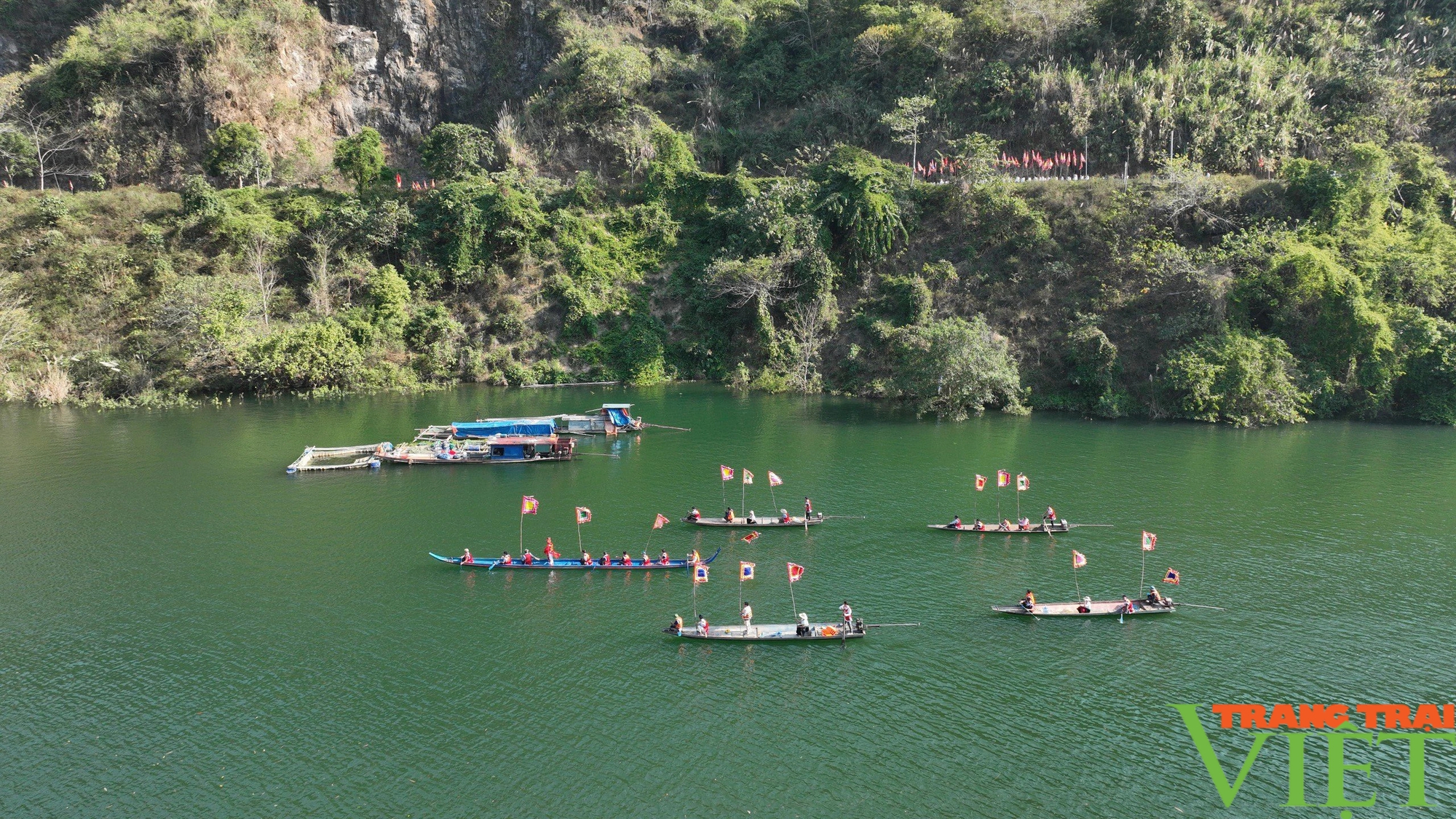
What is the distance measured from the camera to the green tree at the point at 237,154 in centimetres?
8506

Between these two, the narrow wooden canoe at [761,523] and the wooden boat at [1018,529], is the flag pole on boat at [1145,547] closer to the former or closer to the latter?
the wooden boat at [1018,529]

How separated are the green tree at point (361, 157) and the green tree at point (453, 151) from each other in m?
5.13

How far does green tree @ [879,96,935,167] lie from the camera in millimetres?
84062

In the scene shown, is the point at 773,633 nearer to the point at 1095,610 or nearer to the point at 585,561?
the point at 585,561

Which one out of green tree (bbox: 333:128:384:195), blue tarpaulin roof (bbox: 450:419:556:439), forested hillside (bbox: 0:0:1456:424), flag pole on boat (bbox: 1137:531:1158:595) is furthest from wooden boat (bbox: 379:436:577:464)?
green tree (bbox: 333:128:384:195)

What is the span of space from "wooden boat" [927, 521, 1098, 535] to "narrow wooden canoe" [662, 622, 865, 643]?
479 inches

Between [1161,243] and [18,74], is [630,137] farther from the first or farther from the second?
[18,74]

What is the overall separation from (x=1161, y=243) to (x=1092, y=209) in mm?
7078

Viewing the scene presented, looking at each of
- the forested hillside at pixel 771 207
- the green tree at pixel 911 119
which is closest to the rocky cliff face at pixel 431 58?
the forested hillside at pixel 771 207

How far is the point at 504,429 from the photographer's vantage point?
55.1 meters

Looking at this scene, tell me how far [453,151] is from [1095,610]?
77.0 meters

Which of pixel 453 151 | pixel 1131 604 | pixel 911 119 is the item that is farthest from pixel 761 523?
pixel 453 151

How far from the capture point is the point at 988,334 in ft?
218

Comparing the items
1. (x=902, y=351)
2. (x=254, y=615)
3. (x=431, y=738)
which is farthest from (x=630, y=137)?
(x=431, y=738)
